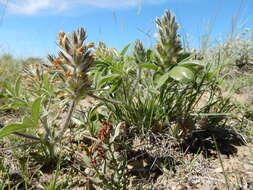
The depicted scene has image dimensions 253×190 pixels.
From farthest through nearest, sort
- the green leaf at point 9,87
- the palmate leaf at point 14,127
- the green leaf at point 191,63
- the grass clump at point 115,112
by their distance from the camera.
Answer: the green leaf at point 9,87, the green leaf at point 191,63, the grass clump at point 115,112, the palmate leaf at point 14,127

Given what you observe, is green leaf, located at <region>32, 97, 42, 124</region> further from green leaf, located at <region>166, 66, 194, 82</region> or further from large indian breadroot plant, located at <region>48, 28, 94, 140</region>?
green leaf, located at <region>166, 66, 194, 82</region>

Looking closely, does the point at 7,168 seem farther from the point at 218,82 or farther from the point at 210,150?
the point at 218,82

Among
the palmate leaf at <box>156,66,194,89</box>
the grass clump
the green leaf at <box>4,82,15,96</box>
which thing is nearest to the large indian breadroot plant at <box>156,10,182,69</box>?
the grass clump

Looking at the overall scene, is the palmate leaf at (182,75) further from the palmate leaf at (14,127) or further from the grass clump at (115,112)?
the palmate leaf at (14,127)

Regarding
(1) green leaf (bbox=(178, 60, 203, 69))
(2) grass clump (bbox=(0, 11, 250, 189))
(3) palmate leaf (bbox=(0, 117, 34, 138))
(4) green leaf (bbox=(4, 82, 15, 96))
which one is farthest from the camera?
(4) green leaf (bbox=(4, 82, 15, 96))

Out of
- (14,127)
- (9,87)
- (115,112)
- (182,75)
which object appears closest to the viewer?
(14,127)

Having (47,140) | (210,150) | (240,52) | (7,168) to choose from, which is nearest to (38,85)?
(47,140)

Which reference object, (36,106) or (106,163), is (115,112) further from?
(36,106)

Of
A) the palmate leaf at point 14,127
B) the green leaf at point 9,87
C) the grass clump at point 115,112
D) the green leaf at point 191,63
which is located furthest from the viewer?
the green leaf at point 9,87

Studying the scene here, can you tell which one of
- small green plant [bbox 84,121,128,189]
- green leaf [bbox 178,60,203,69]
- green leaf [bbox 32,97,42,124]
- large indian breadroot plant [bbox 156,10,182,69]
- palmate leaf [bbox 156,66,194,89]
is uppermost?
large indian breadroot plant [bbox 156,10,182,69]

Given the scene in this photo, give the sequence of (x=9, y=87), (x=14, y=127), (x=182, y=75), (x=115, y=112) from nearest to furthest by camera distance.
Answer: (x=14, y=127) → (x=182, y=75) → (x=9, y=87) → (x=115, y=112)

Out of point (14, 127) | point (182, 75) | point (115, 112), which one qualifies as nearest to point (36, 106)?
point (14, 127)

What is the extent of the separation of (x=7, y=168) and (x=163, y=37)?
129 centimetres

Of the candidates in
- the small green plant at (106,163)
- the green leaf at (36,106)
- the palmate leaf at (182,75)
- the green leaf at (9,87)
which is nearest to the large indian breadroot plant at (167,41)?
the palmate leaf at (182,75)
